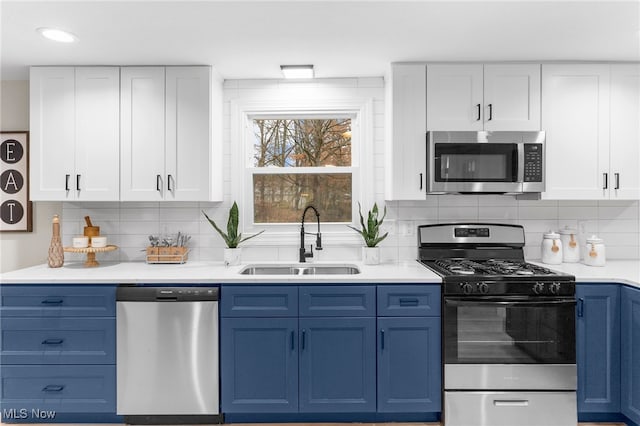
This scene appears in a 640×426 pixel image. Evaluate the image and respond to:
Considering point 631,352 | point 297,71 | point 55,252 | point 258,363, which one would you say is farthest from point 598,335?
point 55,252

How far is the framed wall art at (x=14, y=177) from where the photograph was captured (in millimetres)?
3021

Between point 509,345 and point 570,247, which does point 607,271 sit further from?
point 509,345

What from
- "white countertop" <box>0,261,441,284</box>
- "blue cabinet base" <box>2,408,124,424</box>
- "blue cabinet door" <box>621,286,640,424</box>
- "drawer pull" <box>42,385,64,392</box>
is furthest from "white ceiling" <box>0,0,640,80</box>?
"blue cabinet base" <box>2,408,124,424</box>

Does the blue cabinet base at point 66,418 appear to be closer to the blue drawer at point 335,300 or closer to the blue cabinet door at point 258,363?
the blue cabinet door at point 258,363

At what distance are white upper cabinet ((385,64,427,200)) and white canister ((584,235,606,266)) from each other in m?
1.19

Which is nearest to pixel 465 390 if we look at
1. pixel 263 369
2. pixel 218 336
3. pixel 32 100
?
pixel 263 369

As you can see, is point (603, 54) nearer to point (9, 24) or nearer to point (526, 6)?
point (526, 6)

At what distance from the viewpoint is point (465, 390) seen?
2.30 metres

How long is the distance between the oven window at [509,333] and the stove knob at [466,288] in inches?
2.4

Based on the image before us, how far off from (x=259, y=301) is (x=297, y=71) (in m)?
1.58

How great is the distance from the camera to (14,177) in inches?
119

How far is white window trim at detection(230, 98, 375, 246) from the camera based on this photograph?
3023 millimetres

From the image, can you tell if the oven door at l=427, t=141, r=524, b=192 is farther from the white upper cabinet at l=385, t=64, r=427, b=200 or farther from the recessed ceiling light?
the recessed ceiling light

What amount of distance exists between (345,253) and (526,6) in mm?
1908
